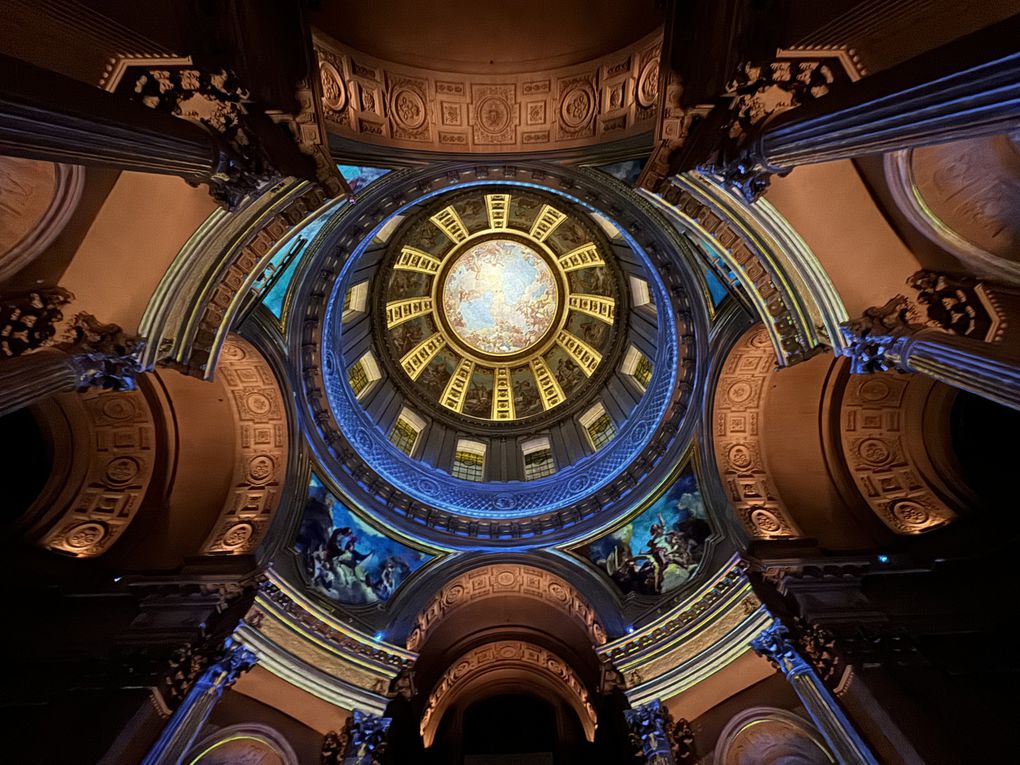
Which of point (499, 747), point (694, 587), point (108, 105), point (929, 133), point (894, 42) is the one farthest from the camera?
point (499, 747)

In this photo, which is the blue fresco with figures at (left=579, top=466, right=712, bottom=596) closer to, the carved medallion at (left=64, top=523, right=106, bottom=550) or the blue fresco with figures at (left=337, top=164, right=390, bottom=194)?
the blue fresco with figures at (left=337, top=164, right=390, bottom=194)

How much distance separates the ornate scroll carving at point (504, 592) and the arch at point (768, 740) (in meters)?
4.00

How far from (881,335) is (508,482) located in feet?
43.3

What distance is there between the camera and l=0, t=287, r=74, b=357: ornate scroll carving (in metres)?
6.80

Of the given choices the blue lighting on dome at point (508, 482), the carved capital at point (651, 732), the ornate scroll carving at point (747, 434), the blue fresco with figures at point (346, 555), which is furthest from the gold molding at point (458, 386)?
the carved capital at point (651, 732)

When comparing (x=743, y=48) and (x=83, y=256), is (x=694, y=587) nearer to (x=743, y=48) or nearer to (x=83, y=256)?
(x=743, y=48)

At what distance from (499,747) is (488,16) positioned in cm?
1925

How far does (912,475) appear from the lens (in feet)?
38.7

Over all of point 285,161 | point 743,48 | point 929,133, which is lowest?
point 929,133

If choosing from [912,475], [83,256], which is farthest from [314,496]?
[912,475]

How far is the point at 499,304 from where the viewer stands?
81.3 ft

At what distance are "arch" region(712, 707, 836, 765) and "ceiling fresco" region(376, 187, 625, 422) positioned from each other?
12.6 m

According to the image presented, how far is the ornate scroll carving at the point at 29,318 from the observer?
680 centimetres

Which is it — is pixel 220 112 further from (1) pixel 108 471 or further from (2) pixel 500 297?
(2) pixel 500 297
